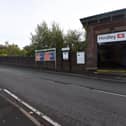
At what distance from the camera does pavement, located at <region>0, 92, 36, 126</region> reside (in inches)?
230

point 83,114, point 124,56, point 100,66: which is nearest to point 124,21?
point 124,56

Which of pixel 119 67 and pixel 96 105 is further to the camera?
pixel 119 67

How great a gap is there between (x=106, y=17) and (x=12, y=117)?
55.0 ft

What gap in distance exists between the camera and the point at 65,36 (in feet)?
148

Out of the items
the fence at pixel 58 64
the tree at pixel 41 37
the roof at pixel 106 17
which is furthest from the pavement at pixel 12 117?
the tree at pixel 41 37

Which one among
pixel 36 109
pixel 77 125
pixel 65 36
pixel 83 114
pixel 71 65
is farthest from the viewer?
pixel 65 36

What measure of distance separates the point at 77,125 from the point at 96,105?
2344 mm

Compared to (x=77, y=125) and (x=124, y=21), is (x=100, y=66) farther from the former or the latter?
(x=77, y=125)

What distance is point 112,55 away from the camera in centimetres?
2125

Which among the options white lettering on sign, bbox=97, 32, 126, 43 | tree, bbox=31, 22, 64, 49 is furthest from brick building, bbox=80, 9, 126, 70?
tree, bbox=31, 22, 64, 49

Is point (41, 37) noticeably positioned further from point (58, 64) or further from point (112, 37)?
point (112, 37)

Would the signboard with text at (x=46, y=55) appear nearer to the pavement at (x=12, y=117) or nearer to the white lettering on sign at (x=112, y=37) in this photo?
the white lettering on sign at (x=112, y=37)

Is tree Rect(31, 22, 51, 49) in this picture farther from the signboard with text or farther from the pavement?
the pavement

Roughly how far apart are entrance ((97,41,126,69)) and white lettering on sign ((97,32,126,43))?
345 mm
